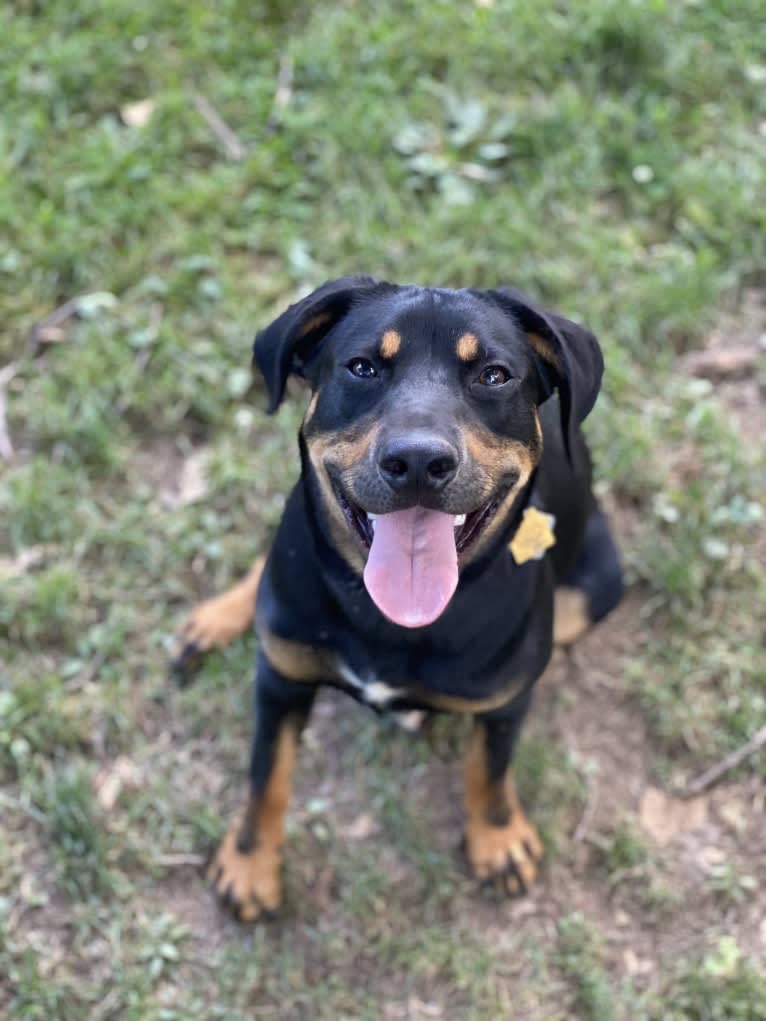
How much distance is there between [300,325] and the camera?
268 centimetres

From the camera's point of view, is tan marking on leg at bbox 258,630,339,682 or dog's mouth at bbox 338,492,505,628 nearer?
dog's mouth at bbox 338,492,505,628

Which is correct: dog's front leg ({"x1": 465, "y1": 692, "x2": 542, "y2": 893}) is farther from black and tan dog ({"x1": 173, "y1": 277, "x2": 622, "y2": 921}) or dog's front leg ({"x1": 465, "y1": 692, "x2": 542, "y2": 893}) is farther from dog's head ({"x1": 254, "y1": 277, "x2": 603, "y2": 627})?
dog's head ({"x1": 254, "y1": 277, "x2": 603, "y2": 627})

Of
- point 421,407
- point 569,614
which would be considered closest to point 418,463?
point 421,407

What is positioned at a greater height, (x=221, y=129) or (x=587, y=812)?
(x=221, y=129)

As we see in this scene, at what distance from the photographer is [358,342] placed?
2.62m

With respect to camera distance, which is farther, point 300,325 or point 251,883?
point 251,883

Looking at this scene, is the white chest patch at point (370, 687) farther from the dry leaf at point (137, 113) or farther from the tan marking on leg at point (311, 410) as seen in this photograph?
the dry leaf at point (137, 113)

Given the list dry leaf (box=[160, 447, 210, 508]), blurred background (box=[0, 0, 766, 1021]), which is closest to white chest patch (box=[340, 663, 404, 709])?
blurred background (box=[0, 0, 766, 1021])

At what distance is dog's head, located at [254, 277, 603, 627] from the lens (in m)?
2.50

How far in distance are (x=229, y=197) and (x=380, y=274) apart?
0.72 metres

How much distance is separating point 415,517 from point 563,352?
487mm

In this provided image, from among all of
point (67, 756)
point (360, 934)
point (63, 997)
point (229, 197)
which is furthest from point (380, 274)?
point (63, 997)

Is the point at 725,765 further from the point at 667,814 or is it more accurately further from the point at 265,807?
the point at 265,807

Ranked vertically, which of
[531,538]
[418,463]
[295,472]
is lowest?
[295,472]
